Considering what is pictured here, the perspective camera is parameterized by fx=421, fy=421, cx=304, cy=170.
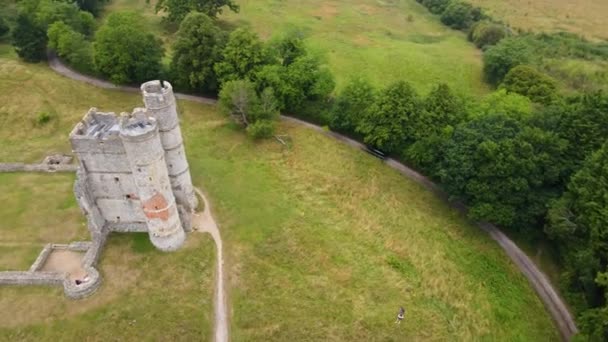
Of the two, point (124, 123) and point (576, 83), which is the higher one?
point (124, 123)

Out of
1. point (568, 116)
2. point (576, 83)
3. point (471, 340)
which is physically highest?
point (568, 116)

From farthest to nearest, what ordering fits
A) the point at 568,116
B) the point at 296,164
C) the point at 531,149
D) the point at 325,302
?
the point at 296,164 < the point at 568,116 < the point at 531,149 < the point at 325,302

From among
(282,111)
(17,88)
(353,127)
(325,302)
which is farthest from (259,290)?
(17,88)

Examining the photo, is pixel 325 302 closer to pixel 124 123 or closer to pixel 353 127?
pixel 124 123

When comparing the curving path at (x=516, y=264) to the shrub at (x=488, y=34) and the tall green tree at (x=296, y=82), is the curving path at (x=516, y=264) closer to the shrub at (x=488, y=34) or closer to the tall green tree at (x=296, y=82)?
the tall green tree at (x=296, y=82)

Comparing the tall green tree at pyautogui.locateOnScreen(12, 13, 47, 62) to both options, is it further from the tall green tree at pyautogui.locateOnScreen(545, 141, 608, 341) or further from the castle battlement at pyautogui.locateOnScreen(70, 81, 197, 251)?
the tall green tree at pyautogui.locateOnScreen(545, 141, 608, 341)

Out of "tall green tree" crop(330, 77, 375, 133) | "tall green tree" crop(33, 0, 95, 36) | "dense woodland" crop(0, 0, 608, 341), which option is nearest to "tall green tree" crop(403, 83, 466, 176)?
"dense woodland" crop(0, 0, 608, 341)
